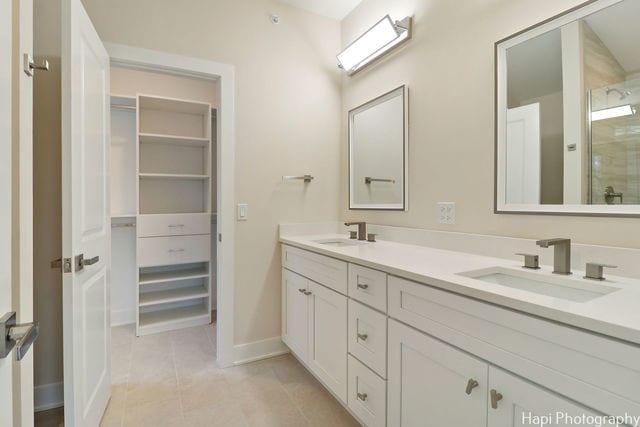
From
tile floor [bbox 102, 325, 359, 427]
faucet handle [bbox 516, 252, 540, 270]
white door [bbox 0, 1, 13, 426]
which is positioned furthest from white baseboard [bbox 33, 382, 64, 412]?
faucet handle [bbox 516, 252, 540, 270]

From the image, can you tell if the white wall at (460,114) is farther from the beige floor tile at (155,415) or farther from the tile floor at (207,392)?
the beige floor tile at (155,415)

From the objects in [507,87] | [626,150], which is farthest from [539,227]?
[507,87]

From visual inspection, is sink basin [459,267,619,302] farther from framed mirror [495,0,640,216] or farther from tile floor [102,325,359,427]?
tile floor [102,325,359,427]

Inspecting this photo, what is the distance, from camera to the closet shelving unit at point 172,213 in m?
2.75

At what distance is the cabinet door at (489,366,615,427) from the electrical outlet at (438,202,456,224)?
893 mm

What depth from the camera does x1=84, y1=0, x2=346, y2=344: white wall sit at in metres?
2.06

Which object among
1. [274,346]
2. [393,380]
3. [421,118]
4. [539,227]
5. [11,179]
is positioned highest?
[421,118]

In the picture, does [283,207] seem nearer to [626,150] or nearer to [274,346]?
[274,346]

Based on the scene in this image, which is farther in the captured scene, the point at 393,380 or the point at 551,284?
the point at 393,380

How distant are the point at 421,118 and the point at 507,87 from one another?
1.59 ft

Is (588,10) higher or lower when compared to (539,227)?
higher

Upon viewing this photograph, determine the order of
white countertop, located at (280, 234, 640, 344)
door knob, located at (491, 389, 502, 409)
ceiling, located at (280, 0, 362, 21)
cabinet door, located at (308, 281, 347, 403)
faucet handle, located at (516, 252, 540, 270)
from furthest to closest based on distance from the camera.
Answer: ceiling, located at (280, 0, 362, 21)
cabinet door, located at (308, 281, 347, 403)
faucet handle, located at (516, 252, 540, 270)
door knob, located at (491, 389, 502, 409)
white countertop, located at (280, 234, 640, 344)

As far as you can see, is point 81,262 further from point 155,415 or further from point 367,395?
point 367,395

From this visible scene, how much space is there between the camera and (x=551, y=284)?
3.57 feet
